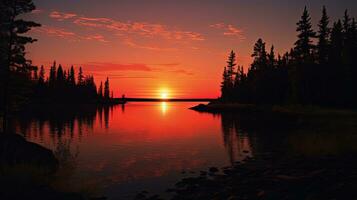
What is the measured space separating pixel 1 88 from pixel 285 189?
2836 cm

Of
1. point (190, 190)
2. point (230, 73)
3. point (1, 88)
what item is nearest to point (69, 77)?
point (230, 73)

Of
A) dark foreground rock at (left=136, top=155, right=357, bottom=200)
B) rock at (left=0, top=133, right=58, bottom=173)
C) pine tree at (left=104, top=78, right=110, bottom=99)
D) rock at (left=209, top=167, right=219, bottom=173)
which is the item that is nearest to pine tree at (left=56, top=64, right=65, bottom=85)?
pine tree at (left=104, top=78, right=110, bottom=99)

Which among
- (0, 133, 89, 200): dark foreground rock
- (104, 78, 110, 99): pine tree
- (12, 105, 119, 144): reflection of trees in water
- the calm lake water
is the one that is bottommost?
the calm lake water

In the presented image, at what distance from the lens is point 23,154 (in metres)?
15.4

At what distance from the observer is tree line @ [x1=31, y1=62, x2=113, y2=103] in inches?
4999

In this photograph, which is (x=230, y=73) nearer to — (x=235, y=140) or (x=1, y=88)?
(x=235, y=140)

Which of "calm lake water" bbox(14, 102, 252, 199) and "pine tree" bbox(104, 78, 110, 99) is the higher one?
"pine tree" bbox(104, 78, 110, 99)

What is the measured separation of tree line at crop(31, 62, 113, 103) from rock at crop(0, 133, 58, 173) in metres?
113

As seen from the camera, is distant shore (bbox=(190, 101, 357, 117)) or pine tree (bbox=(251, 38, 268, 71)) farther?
pine tree (bbox=(251, 38, 268, 71))

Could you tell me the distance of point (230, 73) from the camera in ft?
411

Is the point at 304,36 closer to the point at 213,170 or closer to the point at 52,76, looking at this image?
the point at 213,170

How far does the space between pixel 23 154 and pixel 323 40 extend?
6915 cm

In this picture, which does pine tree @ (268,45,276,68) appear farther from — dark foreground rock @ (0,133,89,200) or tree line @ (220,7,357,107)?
dark foreground rock @ (0,133,89,200)

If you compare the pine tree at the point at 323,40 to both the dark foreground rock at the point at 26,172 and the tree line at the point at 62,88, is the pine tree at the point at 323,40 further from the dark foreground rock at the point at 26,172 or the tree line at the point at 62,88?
the tree line at the point at 62,88
